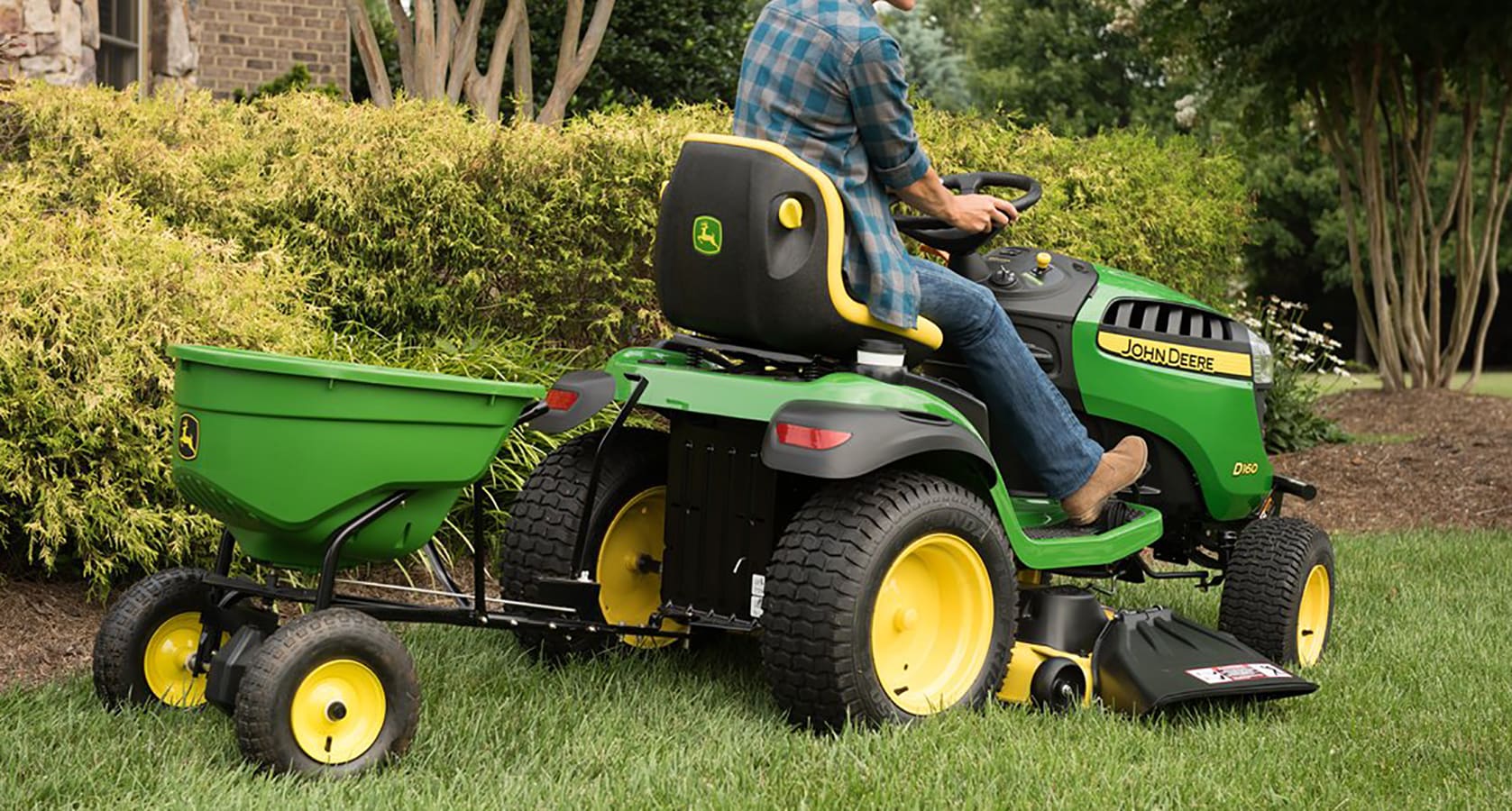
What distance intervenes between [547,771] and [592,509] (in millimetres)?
815

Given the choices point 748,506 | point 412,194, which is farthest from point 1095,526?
point 412,194

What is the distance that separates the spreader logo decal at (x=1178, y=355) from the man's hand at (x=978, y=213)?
51cm

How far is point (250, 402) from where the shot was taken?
3.23m

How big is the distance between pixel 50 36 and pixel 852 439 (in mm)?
7114

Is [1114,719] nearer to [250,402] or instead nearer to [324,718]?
[324,718]

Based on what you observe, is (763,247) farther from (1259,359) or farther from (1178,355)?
(1259,359)

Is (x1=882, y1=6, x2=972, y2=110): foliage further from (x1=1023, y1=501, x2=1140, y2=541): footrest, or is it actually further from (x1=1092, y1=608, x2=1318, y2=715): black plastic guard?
(x1=1092, y1=608, x2=1318, y2=715): black plastic guard

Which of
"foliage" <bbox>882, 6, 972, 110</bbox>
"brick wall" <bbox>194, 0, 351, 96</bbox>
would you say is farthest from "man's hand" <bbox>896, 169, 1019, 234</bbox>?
"foliage" <bbox>882, 6, 972, 110</bbox>

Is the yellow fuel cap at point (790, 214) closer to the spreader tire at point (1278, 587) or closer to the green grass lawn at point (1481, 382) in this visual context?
the spreader tire at point (1278, 587)

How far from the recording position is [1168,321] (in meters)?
4.60

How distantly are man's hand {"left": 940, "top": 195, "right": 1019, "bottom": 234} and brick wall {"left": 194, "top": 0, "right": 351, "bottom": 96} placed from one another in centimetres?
997

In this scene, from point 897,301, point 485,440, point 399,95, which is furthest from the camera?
point 399,95

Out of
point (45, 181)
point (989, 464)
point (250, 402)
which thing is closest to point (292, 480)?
point (250, 402)

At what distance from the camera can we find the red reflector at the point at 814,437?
3.50 meters
